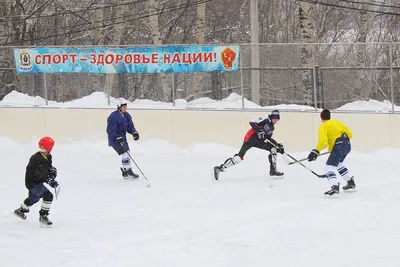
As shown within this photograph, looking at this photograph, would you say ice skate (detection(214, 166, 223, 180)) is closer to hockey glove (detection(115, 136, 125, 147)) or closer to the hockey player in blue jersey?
the hockey player in blue jersey

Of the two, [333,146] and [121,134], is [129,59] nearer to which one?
[121,134]

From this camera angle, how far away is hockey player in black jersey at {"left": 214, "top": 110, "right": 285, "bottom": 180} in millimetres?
13500

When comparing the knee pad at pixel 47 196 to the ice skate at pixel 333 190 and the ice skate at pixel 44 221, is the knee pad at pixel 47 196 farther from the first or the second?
the ice skate at pixel 333 190

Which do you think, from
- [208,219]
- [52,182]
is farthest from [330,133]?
[52,182]

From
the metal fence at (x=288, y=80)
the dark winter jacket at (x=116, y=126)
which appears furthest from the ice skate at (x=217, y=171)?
the metal fence at (x=288, y=80)

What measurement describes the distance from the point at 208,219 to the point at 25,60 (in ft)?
36.1

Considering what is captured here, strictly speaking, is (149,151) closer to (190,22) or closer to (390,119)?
(390,119)

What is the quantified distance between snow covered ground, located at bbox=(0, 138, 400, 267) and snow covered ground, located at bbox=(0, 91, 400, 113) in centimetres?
101

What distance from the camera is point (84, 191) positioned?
13.4 metres

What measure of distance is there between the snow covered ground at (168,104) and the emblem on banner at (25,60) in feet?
2.18

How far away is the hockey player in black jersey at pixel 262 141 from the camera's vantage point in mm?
13500

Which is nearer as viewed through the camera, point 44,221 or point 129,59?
point 44,221

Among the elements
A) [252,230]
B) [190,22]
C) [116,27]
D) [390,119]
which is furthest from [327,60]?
[190,22]

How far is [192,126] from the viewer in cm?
1761
